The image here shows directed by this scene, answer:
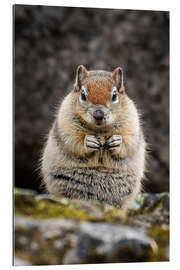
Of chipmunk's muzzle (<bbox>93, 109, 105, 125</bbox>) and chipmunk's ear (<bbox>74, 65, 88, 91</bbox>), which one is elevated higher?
chipmunk's ear (<bbox>74, 65, 88, 91</bbox>)

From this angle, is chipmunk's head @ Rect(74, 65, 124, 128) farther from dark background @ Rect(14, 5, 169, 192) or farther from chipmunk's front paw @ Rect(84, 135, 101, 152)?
dark background @ Rect(14, 5, 169, 192)

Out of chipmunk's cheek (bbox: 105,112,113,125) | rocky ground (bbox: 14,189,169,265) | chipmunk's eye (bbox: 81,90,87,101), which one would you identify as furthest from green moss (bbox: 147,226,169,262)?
chipmunk's eye (bbox: 81,90,87,101)

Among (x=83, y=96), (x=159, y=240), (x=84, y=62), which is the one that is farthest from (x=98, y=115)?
(x=84, y=62)

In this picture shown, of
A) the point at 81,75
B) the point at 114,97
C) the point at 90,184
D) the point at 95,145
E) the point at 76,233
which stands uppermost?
the point at 81,75

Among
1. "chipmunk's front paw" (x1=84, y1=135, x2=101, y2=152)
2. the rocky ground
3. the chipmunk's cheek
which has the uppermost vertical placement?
the chipmunk's cheek

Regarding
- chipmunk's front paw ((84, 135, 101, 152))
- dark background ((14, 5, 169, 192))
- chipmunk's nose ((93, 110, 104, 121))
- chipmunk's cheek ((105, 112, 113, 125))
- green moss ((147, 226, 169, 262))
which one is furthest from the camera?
dark background ((14, 5, 169, 192))

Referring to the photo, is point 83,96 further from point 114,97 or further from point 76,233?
point 76,233

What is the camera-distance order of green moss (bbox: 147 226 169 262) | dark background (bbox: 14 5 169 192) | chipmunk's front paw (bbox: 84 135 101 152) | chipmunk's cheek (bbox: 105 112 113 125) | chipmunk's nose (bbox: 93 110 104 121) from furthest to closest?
dark background (bbox: 14 5 169 192) → green moss (bbox: 147 226 169 262) → chipmunk's front paw (bbox: 84 135 101 152) → chipmunk's cheek (bbox: 105 112 113 125) → chipmunk's nose (bbox: 93 110 104 121)

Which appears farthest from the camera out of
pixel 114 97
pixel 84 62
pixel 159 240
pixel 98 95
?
pixel 84 62

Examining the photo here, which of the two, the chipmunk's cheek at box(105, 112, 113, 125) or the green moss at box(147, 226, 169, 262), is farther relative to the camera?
the green moss at box(147, 226, 169, 262)
